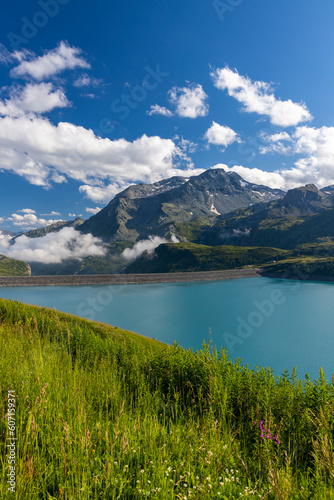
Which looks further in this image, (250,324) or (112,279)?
(112,279)

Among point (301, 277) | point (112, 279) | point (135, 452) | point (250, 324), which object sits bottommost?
point (250, 324)

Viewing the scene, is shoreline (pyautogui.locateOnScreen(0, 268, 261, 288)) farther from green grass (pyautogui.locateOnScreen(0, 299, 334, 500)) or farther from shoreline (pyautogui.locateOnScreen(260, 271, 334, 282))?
green grass (pyautogui.locateOnScreen(0, 299, 334, 500))

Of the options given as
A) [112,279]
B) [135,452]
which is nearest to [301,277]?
[112,279]

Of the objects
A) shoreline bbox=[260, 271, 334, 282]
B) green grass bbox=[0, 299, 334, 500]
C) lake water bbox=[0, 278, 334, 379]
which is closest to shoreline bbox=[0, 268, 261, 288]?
shoreline bbox=[260, 271, 334, 282]

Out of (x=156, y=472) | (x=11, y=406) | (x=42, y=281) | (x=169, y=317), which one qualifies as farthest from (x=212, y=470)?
(x=42, y=281)

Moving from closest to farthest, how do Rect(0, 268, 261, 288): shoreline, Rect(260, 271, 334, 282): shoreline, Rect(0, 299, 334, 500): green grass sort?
Rect(0, 299, 334, 500): green grass → Rect(0, 268, 261, 288): shoreline → Rect(260, 271, 334, 282): shoreline

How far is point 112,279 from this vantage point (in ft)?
584

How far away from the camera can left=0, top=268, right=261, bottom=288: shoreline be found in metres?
166

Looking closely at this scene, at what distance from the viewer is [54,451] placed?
330 centimetres

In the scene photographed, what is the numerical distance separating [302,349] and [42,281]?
532ft

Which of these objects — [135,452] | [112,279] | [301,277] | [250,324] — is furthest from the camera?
[301,277]

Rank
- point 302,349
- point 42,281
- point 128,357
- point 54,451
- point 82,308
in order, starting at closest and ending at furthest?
point 54,451 → point 128,357 → point 302,349 → point 82,308 → point 42,281

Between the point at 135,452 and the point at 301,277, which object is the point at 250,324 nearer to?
the point at 135,452

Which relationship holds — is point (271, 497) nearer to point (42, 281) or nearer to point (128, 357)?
point (128, 357)
